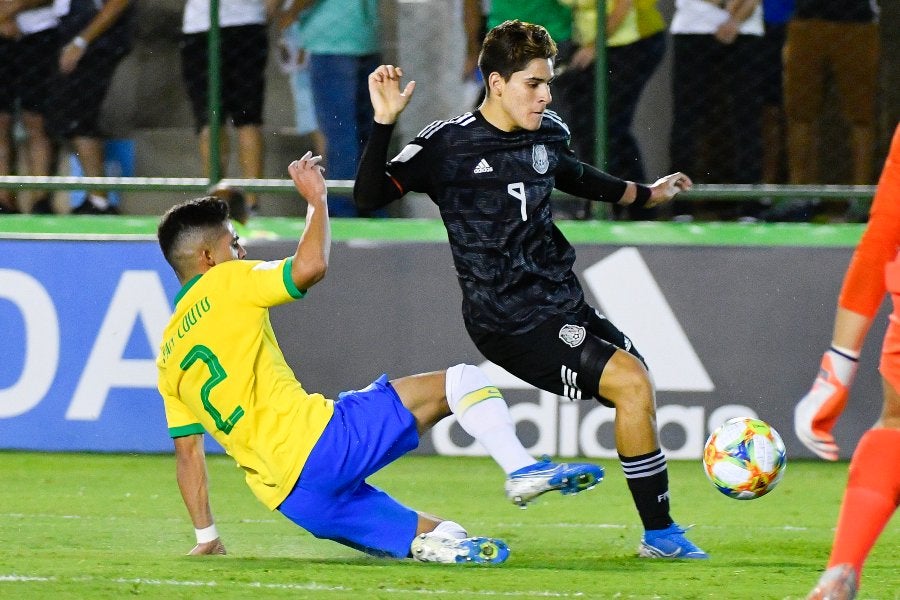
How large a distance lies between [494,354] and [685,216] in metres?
3.51

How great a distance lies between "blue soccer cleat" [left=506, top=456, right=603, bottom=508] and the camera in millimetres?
5227

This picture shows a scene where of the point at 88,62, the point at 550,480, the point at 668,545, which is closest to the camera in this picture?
the point at 550,480

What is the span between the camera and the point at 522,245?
19.7 ft

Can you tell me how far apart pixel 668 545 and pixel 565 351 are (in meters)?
0.81

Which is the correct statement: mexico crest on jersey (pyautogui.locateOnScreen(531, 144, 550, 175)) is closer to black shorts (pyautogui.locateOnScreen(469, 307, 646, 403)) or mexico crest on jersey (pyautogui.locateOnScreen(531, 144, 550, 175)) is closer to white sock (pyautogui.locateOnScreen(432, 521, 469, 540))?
black shorts (pyautogui.locateOnScreen(469, 307, 646, 403))

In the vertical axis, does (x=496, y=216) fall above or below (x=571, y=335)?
above

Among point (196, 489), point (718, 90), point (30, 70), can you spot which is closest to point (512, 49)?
point (196, 489)

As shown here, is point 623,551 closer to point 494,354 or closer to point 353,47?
point 494,354

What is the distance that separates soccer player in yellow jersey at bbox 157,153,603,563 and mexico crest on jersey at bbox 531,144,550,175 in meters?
0.90

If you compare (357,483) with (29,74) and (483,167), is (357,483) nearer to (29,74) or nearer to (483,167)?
(483,167)

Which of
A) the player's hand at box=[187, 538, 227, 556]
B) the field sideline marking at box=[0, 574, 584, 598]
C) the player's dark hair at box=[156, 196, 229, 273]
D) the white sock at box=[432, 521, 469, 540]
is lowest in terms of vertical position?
the player's hand at box=[187, 538, 227, 556]

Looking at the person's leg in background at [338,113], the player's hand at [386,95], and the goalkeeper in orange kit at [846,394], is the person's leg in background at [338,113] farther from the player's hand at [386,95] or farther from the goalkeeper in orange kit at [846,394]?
the goalkeeper in orange kit at [846,394]

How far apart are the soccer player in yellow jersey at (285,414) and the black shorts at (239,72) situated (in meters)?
4.05

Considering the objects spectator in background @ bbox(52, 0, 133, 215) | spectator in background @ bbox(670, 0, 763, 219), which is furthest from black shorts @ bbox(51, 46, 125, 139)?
spectator in background @ bbox(670, 0, 763, 219)
